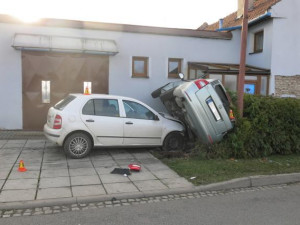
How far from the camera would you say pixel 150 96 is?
1205 centimetres

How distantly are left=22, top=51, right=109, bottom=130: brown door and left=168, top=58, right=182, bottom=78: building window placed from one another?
252cm

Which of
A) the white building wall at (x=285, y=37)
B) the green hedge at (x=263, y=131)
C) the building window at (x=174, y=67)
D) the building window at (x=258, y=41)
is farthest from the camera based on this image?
the building window at (x=258, y=41)

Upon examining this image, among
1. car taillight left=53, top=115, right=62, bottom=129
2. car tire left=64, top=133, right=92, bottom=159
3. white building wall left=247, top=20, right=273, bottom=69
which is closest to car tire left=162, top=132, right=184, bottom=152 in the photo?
car tire left=64, top=133, right=92, bottom=159

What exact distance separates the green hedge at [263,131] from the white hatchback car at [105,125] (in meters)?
1.24

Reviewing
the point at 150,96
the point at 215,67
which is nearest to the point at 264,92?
the point at 215,67

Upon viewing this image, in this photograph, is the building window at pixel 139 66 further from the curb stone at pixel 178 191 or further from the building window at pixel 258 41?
the curb stone at pixel 178 191

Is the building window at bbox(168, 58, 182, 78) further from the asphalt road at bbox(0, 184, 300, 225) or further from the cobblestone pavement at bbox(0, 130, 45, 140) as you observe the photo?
the asphalt road at bbox(0, 184, 300, 225)

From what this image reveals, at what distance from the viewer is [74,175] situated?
20.5 ft

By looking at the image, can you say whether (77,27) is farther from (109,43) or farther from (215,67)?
(215,67)

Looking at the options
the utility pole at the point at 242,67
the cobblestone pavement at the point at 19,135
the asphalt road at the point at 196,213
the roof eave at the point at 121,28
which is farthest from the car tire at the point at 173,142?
the roof eave at the point at 121,28

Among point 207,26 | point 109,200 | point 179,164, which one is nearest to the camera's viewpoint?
point 109,200

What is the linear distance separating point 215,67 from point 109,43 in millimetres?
4136

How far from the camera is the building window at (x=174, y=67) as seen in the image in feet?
40.5

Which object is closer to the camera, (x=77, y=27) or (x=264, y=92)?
(x=77, y=27)
